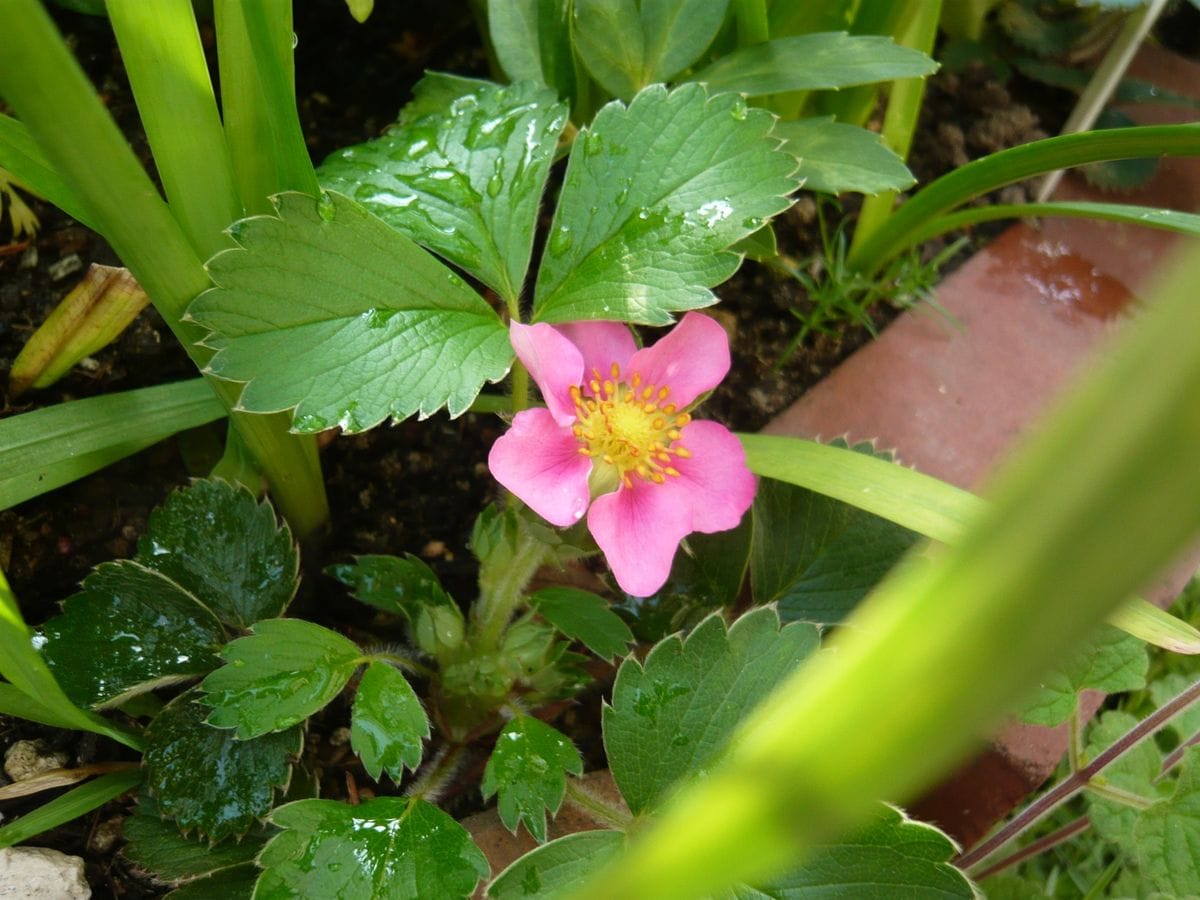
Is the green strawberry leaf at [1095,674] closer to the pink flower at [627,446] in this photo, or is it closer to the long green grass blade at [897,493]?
the long green grass blade at [897,493]

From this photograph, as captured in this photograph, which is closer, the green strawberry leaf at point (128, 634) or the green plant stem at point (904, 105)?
the green strawberry leaf at point (128, 634)

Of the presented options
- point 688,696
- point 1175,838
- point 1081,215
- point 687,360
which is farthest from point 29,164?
point 1175,838

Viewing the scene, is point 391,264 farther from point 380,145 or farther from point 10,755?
point 10,755

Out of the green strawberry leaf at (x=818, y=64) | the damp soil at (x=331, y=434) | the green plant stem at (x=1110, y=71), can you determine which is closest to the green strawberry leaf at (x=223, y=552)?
the damp soil at (x=331, y=434)

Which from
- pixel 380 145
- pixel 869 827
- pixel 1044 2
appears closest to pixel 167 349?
pixel 380 145

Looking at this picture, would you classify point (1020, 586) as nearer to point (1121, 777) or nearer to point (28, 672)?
point (28, 672)


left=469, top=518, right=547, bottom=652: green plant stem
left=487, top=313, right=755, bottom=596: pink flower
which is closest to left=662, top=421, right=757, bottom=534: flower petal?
left=487, top=313, right=755, bottom=596: pink flower

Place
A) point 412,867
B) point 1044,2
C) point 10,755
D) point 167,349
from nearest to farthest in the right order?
point 412,867, point 10,755, point 167,349, point 1044,2
